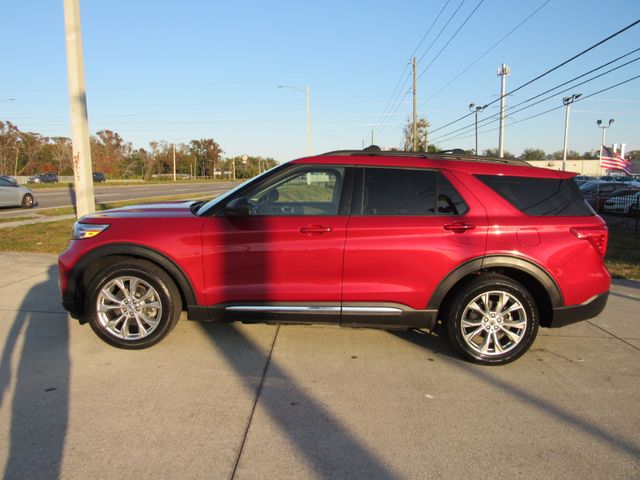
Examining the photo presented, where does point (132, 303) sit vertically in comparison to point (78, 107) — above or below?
below

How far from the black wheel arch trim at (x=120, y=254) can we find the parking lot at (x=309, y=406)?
461mm

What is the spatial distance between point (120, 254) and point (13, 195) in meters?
16.8

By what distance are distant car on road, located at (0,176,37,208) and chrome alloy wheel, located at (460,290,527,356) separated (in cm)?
1871

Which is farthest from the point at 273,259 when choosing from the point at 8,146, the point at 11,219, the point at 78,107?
the point at 8,146

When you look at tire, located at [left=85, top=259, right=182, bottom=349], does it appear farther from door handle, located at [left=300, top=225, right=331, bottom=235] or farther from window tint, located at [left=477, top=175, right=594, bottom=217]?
window tint, located at [left=477, top=175, right=594, bottom=217]

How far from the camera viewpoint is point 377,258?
3.70 meters

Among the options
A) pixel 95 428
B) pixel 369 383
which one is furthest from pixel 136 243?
pixel 369 383

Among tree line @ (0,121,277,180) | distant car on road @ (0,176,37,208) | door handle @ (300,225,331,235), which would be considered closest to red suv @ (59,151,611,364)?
door handle @ (300,225,331,235)

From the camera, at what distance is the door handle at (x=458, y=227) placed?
369 centimetres

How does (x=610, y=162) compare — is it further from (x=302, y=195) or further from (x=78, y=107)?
(x=78, y=107)

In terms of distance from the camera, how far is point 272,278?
378cm

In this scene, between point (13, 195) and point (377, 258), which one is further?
point (13, 195)

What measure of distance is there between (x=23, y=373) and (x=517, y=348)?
4.06 metres

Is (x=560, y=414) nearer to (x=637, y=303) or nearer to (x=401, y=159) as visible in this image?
(x=401, y=159)
